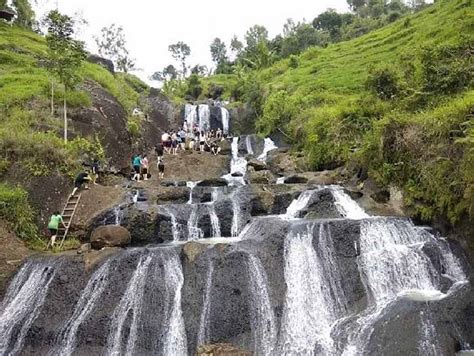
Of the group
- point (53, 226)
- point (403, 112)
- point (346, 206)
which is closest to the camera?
point (53, 226)

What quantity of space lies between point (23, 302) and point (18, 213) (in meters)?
5.16

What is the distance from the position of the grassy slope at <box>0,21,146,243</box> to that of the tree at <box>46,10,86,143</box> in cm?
177

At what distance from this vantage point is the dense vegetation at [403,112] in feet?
55.0

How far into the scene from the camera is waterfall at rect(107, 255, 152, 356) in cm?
1388

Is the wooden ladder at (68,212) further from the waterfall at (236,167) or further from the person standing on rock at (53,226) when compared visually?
the waterfall at (236,167)

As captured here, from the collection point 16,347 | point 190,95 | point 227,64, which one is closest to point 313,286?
point 16,347

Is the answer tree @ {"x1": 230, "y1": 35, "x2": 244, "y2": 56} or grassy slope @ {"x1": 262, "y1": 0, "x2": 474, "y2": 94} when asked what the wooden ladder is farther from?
tree @ {"x1": 230, "y1": 35, "x2": 244, "y2": 56}

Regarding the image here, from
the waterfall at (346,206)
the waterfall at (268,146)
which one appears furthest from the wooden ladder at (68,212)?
the waterfall at (268,146)

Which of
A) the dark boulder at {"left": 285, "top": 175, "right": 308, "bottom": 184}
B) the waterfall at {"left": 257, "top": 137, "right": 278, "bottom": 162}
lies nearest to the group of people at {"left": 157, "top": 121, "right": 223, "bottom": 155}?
Result: the waterfall at {"left": 257, "top": 137, "right": 278, "bottom": 162}

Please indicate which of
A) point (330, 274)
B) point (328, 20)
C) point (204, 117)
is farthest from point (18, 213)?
point (328, 20)

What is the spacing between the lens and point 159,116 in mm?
42094

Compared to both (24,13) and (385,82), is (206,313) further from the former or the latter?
(24,13)

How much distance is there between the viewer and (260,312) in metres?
14.3

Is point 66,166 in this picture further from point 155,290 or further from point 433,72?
point 433,72
